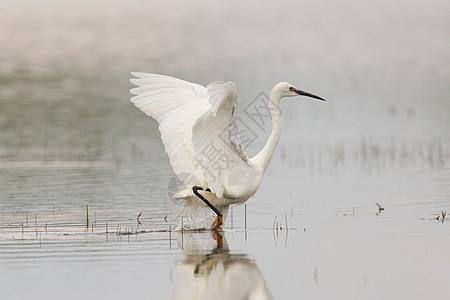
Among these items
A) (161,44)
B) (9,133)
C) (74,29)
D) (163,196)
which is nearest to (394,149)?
(163,196)

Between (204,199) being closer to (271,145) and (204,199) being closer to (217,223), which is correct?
(217,223)

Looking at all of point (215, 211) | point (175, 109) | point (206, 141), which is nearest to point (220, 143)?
point (206, 141)

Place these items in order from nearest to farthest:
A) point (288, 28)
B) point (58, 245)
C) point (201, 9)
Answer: point (58, 245) → point (288, 28) → point (201, 9)

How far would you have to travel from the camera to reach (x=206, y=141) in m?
10.0

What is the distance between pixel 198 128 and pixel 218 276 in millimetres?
2171

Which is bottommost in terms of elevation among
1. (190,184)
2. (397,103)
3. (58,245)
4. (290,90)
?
(58,245)

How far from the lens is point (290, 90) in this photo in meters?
11.9

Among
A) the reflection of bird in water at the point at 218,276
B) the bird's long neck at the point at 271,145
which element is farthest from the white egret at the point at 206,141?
the reflection of bird in water at the point at 218,276

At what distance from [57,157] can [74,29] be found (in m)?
39.7

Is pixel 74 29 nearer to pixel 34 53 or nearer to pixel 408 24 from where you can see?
pixel 34 53

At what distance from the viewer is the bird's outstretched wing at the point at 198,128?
964 cm

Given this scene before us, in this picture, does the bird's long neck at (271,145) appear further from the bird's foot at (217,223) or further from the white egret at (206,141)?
the bird's foot at (217,223)

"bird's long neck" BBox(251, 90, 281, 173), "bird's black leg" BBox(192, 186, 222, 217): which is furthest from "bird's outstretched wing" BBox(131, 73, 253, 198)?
"bird's long neck" BBox(251, 90, 281, 173)

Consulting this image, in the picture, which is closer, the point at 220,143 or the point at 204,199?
the point at 220,143
